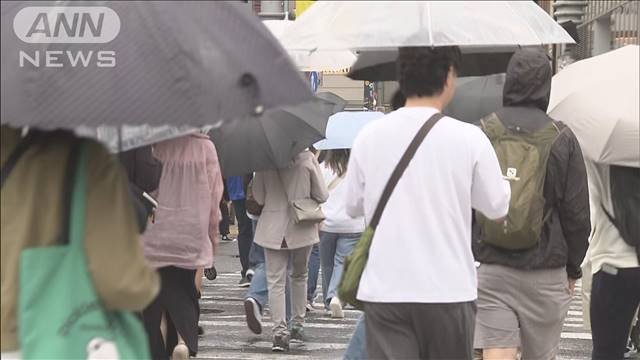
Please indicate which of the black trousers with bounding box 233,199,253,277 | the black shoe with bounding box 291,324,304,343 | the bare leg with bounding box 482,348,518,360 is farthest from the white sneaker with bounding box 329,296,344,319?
the bare leg with bounding box 482,348,518,360

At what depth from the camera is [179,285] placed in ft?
22.8

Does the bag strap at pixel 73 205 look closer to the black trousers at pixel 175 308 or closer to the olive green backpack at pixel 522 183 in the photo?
the olive green backpack at pixel 522 183

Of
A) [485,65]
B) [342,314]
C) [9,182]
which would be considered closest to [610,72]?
[485,65]

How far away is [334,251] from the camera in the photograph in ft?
34.4

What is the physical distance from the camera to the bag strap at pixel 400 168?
4.34 meters

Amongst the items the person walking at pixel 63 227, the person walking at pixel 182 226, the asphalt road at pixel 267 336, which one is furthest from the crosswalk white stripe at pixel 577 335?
the person walking at pixel 63 227

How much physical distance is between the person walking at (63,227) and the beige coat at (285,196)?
5.37 meters

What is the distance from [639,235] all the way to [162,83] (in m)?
3.07

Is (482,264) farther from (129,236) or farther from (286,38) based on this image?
(129,236)

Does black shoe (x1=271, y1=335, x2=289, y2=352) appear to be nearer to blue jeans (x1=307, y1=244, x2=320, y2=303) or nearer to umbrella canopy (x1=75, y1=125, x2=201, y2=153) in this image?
blue jeans (x1=307, y1=244, x2=320, y2=303)

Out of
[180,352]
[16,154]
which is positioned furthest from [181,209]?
[16,154]

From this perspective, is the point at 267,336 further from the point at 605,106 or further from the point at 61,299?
the point at 61,299

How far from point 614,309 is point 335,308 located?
5280mm

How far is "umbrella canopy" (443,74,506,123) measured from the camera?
24.0ft
